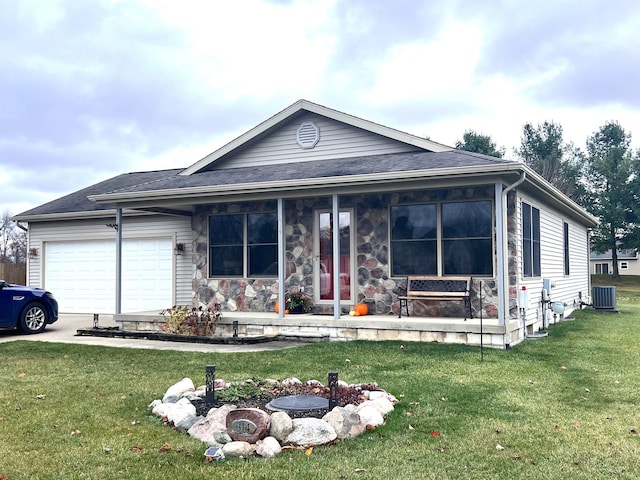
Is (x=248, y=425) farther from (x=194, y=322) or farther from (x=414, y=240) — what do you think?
(x=414, y=240)

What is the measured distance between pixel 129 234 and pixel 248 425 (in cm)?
1168

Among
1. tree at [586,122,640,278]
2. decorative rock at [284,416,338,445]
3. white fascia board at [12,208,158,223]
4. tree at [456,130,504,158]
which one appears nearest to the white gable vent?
white fascia board at [12,208,158,223]

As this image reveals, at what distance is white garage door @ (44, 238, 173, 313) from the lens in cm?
1468

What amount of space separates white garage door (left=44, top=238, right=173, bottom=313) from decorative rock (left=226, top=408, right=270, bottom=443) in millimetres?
10406

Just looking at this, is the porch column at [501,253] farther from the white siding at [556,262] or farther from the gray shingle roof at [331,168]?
the white siding at [556,262]

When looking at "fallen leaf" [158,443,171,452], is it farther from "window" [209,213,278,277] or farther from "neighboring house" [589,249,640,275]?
"neighboring house" [589,249,640,275]

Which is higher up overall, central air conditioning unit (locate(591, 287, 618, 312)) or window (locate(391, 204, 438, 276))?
window (locate(391, 204, 438, 276))

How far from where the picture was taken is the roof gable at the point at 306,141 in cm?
1189

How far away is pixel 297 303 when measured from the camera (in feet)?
37.3

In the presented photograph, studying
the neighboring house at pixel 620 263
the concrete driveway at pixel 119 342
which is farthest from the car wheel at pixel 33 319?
the neighboring house at pixel 620 263

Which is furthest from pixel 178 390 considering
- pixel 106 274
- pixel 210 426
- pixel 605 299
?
pixel 605 299

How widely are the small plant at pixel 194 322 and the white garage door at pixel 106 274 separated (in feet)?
11.4

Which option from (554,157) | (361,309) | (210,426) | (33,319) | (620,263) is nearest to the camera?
(210,426)

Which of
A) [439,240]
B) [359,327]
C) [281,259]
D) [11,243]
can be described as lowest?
[359,327]
